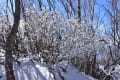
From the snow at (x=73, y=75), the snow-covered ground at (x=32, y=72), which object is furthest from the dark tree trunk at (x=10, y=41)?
the snow at (x=73, y=75)

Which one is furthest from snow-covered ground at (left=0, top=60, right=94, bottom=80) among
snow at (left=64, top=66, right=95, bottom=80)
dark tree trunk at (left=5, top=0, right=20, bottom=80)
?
dark tree trunk at (left=5, top=0, right=20, bottom=80)

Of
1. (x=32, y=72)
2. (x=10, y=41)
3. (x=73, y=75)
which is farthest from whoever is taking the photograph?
(x=73, y=75)

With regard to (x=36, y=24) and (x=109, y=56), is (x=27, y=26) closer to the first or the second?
(x=36, y=24)

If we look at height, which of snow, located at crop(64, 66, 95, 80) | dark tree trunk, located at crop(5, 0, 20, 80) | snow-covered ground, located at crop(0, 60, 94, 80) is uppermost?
dark tree trunk, located at crop(5, 0, 20, 80)

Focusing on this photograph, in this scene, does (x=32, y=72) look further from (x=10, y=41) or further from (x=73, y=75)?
(x=10, y=41)

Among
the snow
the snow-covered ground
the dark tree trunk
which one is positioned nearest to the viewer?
the dark tree trunk

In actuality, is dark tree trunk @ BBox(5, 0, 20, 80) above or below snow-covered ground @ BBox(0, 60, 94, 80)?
above

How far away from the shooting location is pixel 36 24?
10.7 meters

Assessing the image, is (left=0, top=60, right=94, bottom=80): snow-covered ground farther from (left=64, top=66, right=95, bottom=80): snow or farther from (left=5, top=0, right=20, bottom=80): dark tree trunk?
(left=5, top=0, right=20, bottom=80): dark tree trunk

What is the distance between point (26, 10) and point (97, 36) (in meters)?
2.73

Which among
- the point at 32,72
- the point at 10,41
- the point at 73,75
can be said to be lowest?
the point at 73,75

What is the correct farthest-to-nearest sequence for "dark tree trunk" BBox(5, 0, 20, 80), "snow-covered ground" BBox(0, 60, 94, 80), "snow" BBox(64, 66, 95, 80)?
"snow" BBox(64, 66, 95, 80), "snow-covered ground" BBox(0, 60, 94, 80), "dark tree trunk" BBox(5, 0, 20, 80)

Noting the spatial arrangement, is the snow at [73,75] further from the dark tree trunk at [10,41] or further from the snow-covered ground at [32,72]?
the dark tree trunk at [10,41]

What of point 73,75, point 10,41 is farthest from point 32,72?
point 10,41
